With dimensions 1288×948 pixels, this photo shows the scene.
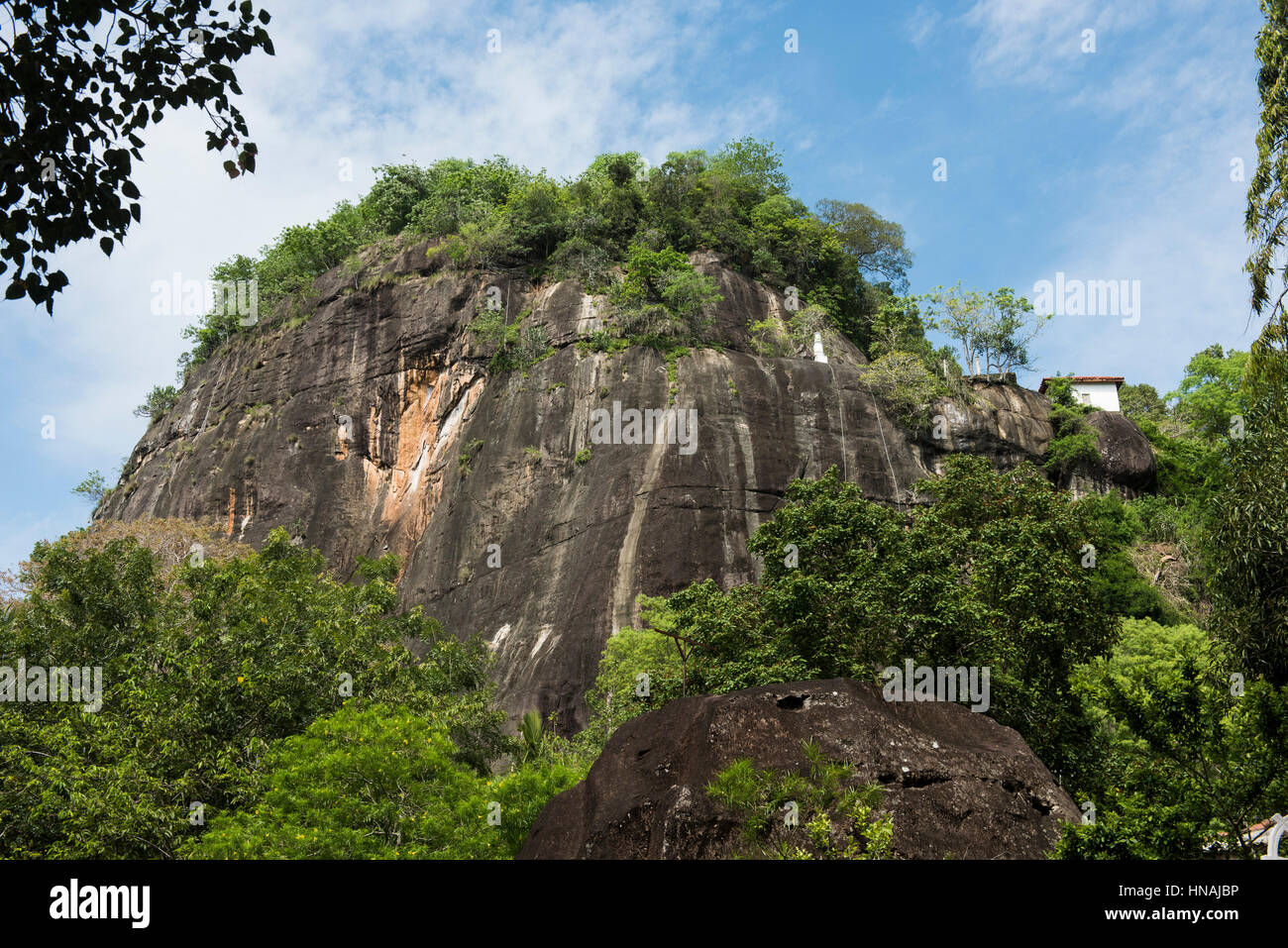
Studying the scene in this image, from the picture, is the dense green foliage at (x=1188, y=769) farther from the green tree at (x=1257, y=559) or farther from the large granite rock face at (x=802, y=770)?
the green tree at (x=1257, y=559)

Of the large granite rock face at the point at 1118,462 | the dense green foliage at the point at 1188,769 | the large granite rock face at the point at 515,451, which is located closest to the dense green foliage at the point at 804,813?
the dense green foliage at the point at 1188,769

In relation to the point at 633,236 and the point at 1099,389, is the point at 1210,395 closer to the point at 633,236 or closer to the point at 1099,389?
the point at 1099,389

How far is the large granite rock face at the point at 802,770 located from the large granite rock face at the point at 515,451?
15.7 metres

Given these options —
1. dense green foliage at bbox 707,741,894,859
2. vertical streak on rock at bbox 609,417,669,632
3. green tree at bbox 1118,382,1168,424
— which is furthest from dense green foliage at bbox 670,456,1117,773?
green tree at bbox 1118,382,1168,424

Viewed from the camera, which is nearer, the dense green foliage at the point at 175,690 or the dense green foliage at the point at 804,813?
the dense green foliage at the point at 804,813

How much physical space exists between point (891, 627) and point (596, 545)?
1364 cm

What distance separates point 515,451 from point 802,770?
27347 mm

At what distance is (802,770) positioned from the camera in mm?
10422

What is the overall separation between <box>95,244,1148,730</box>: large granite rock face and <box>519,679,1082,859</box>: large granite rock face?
15707 mm

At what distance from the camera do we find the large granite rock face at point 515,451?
101 feet

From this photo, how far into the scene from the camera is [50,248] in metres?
7.21

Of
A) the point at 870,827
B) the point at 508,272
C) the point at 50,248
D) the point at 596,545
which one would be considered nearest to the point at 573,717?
the point at 596,545

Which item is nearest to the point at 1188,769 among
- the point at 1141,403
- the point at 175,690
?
the point at 175,690

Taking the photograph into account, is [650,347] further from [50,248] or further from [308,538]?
[50,248]
